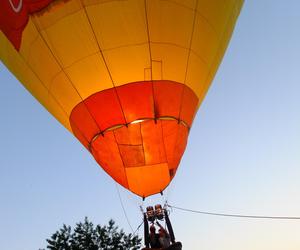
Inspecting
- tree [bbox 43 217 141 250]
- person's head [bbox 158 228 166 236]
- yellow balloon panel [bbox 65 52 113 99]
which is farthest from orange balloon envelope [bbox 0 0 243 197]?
tree [bbox 43 217 141 250]

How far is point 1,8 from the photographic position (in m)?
6.10

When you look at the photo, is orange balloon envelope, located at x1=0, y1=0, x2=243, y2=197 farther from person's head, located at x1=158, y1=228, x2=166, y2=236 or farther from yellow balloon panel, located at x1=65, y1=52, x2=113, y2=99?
person's head, located at x1=158, y1=228, x2=166, y2=236

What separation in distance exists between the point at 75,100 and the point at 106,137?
0.78m

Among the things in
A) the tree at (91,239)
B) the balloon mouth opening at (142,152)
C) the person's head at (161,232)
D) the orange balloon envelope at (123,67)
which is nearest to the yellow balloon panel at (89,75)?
the orange balloon envelope at (123,67)

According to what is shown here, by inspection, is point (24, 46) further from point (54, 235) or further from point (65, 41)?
point (54, 235)

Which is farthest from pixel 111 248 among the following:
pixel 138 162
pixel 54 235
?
pixel 138 162

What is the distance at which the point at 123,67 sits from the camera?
5.63 meters

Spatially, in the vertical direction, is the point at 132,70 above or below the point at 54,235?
below

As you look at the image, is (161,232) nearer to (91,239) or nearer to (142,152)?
(142,152)

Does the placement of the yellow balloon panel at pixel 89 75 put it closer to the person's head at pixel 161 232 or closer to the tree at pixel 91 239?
the person's head at pixel 161 232

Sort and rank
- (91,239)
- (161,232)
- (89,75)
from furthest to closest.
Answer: (91,239) < (89,75) < (161,232)

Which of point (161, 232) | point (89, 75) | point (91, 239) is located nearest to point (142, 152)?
point (161, 232)

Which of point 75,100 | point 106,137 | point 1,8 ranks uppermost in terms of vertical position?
point 1,8

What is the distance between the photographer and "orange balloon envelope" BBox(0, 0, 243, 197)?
5.51 m
